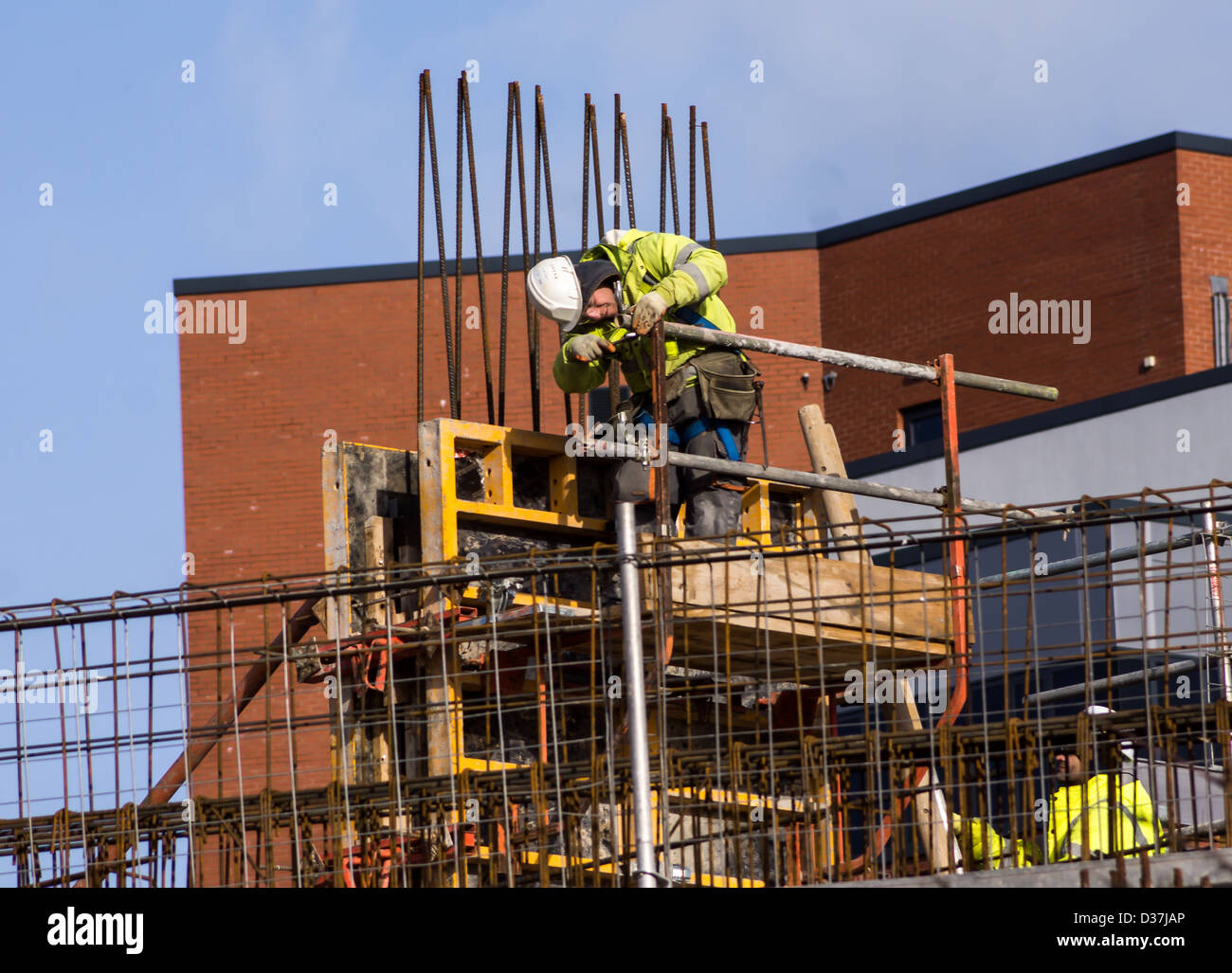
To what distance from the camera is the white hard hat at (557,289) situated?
33.9 ft

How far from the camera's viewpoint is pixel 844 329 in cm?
3158

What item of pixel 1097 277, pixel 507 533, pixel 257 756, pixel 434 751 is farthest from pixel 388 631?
pixel 1097 277

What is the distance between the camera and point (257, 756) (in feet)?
78.5

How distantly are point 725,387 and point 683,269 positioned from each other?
2.31 ft

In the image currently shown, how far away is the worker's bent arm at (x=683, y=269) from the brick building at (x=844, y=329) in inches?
691

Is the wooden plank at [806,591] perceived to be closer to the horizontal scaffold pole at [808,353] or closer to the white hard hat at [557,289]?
the horizontal scaffold pole at [808,353]

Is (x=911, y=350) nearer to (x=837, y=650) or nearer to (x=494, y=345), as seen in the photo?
(x=494, y=345)

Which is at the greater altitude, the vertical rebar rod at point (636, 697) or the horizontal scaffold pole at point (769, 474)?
the horizontal scaffold pole at point (769, 474)

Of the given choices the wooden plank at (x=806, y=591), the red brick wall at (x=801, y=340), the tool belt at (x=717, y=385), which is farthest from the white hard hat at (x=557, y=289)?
the red brick wall at (x=801, y=340)

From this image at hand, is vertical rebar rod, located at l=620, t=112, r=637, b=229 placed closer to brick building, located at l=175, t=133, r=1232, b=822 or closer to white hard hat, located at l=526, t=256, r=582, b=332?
white hard hat, located at l=526, t=256, r=582, b=332

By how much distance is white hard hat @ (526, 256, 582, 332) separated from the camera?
10.3 metres

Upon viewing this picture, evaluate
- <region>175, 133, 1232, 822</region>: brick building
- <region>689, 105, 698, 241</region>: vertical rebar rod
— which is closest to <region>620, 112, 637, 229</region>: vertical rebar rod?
<region>689, 105, 698, 241</region>: vertical rebar rod

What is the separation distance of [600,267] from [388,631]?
131 inches

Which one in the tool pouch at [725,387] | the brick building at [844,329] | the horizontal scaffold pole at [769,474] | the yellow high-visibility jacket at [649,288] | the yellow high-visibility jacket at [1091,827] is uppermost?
the brick building at [844,329]
